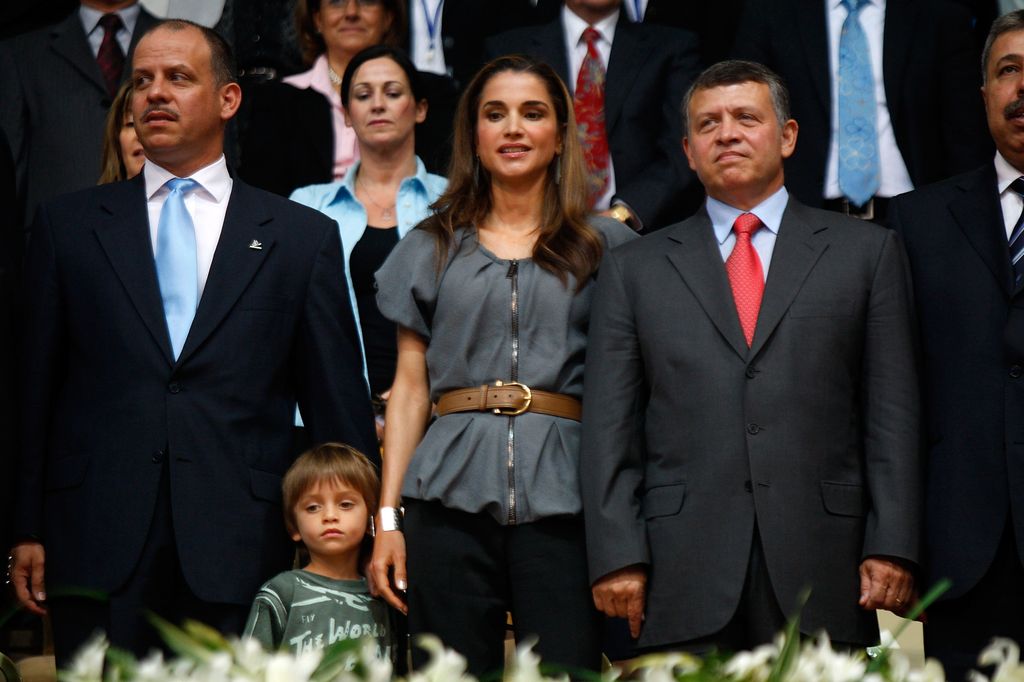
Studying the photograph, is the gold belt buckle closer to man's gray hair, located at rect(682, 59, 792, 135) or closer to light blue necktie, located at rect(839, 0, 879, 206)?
man's gray hair, located at rect(682, 59, 792, 135)

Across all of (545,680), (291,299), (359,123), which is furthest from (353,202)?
(545,680)

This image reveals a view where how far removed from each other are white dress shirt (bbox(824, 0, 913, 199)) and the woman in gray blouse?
1.64 meters

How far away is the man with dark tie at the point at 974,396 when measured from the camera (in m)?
3.06

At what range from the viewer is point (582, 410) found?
3.14 metres

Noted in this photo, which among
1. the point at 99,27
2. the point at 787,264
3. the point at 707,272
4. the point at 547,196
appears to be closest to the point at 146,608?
the point at 547,196

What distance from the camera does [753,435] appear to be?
300cm

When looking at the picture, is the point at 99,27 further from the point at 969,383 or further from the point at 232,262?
the point at 969,383

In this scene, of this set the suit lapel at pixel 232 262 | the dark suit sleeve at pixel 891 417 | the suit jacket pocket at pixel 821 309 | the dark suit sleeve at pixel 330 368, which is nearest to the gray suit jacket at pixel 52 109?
the suit lapel at pixel 232 262

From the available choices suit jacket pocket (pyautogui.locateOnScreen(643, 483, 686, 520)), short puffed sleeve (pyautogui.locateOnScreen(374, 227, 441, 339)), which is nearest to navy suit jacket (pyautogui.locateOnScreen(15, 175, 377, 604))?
short puffed sleeve (pyautogui.locateOnScreen(374, 227, 441, 339))

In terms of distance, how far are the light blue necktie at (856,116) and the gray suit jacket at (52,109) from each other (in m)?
2.32

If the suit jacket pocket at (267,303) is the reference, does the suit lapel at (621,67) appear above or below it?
above

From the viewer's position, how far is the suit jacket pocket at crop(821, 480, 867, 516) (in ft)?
9.82

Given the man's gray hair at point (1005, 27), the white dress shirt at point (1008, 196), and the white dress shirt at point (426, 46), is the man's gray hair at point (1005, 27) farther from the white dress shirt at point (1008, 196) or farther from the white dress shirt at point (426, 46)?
the white dress shirt at point (426, 46)

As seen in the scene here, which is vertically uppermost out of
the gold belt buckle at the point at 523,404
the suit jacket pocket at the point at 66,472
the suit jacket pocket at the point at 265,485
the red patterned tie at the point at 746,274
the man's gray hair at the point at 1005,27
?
the man's gray hair at the point at 1005,27
